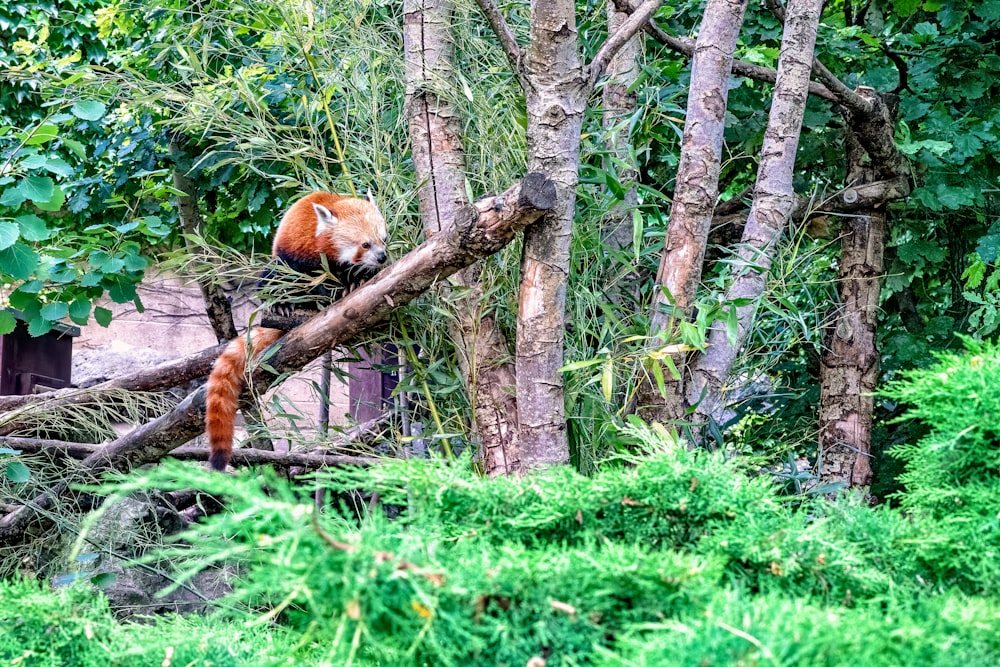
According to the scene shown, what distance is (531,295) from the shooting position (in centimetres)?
165

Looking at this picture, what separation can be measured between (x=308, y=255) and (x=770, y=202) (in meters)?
1.46

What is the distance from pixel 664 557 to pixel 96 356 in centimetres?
521

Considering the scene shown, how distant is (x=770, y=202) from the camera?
202 cm

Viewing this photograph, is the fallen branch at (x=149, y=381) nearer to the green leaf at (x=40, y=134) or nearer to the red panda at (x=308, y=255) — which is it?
the red panda at (x=308, y=255)

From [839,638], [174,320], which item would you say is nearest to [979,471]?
[839,638]

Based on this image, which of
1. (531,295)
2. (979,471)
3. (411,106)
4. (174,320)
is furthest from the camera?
(174,320)

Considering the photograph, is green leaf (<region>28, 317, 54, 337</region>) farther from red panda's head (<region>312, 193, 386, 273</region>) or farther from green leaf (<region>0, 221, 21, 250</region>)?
red panda's head (<region>312, 193, 386, 273</region>)

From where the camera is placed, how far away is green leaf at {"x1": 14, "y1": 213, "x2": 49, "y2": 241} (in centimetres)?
208

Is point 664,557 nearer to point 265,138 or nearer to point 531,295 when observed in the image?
point 531,295

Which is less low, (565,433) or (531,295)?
(531,295)

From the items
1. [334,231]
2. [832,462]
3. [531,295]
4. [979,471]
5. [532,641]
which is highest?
[334,231]

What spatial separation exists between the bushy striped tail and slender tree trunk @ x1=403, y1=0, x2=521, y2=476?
0.58 m

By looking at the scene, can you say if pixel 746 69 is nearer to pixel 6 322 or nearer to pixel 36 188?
pixel 36 188

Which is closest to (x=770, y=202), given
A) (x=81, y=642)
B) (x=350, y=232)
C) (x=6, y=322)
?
(x=350, y=232)
